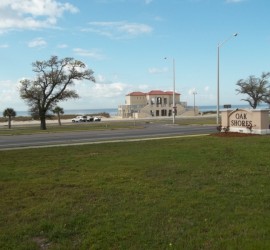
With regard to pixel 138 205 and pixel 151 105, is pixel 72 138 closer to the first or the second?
pixel 138 205

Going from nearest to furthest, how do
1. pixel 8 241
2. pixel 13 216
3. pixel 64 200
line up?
pixel 8 241 < pixel 13 216 < pixel 64 200

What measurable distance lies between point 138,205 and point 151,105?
3729 inches

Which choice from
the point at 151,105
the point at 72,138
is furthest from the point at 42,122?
the point at 151,105

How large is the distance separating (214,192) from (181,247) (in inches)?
113

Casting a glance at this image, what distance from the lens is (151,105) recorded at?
10131 centimetres

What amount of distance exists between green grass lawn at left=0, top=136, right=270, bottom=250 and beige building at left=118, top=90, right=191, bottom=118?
88.3m

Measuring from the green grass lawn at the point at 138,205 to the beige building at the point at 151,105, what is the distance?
8827cm

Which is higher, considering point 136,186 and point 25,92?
point 25,92

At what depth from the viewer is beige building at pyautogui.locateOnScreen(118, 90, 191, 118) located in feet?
330

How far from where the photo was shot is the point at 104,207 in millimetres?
6781

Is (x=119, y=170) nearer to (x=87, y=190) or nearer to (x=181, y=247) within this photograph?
(x=87, y=190)

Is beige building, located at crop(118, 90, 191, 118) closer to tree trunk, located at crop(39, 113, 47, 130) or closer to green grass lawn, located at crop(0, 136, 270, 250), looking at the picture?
tree trunk, located at crop(39, 113, 47, 130)

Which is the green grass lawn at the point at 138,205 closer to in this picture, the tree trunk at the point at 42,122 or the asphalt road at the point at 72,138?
the asphalt road at the point at 72,138

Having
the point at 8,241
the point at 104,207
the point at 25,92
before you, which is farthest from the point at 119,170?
the point at 25,92
